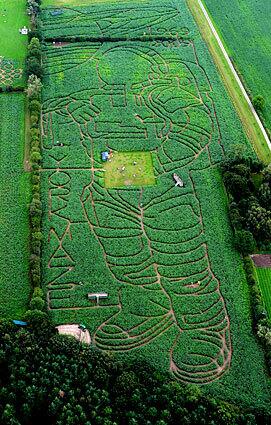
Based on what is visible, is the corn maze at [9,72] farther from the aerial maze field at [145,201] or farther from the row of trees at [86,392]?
the row of trees at [86,392]

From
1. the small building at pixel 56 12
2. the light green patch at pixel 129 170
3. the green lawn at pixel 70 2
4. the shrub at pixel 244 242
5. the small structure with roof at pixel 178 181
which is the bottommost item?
the shrub at pixel 244 242

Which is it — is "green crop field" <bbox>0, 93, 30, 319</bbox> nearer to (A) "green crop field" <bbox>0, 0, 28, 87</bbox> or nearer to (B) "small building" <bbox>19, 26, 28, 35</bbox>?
(A) "green crop field" <bbox>0, 0, 28, 87</bbox>

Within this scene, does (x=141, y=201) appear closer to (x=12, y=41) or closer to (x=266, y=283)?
(x=266, y=283)

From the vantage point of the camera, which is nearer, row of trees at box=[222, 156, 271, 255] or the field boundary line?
row of trees at box=[222, 156, 271, 255]

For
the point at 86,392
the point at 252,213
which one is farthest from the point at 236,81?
the point at 86,392

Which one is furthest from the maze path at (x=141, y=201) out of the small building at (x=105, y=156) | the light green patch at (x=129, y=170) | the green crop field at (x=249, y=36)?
the green crop field at (x=249, y=36)

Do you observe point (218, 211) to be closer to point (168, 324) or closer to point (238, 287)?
point (238, 287)

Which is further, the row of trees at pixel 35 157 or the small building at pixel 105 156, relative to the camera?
the small building at pixel 105 156

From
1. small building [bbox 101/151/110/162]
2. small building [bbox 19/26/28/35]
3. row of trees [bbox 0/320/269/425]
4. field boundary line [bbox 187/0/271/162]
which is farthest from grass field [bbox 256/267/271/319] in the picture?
small building [bbox 19/26/28/35]
